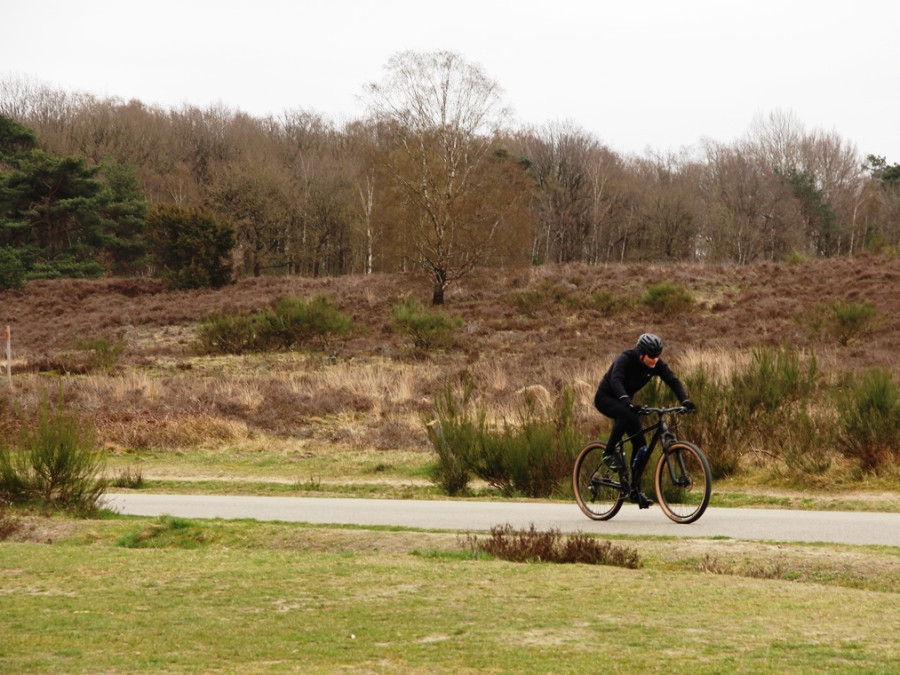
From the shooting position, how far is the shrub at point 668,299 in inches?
1857

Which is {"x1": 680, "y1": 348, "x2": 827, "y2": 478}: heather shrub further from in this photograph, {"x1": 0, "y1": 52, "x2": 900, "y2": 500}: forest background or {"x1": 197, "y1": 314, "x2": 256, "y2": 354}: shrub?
{"x1": 197, "y1": 314, "x2": 256, "y2": 354}: shrub

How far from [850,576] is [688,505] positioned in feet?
10.6

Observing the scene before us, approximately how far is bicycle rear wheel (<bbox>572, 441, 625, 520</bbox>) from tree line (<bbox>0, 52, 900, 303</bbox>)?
4124 cm

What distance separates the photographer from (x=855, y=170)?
100 m

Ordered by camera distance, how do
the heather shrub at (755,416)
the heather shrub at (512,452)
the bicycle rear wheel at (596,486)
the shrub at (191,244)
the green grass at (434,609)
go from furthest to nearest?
the shrub at (191,244) < the heather shrub at (755,416) < the heather shrub at (512,452) < the bicycle rear wheel at (596,486) < the green grass at (434,609)

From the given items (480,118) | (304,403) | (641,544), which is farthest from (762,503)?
(480,118)

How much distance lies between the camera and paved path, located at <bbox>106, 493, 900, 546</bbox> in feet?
Result: 33.5

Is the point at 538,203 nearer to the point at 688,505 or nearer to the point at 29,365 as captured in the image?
the point at 29,365

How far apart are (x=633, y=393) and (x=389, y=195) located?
44.4 m

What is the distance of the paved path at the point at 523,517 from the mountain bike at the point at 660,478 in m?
0.18

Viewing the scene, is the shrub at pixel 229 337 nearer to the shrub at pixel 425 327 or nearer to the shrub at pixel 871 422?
the shrub at pixel 425 327

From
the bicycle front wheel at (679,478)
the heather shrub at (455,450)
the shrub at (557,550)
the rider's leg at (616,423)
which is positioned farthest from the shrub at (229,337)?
the shrub at (557,550)

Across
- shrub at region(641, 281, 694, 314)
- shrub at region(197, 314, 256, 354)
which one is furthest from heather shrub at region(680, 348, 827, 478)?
shrub at region(641, 281, 694, 314)

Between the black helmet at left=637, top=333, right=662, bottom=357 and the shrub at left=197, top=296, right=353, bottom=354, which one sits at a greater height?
the shrub at left=197, top=296, right=353, bottom=354
